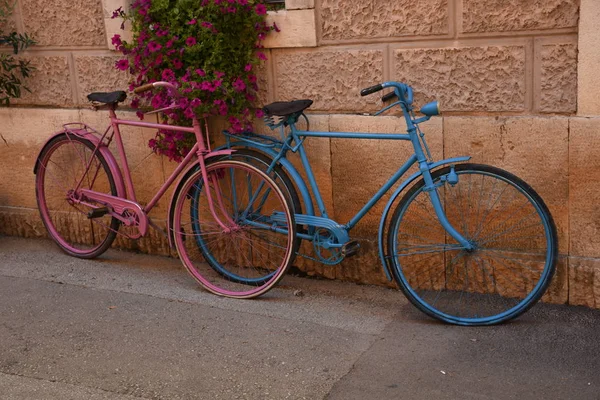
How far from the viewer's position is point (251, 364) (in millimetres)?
4402

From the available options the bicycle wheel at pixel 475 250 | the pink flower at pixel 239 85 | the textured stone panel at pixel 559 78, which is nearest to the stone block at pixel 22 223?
the pink flower at pixel 239 85

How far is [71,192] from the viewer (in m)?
6.17

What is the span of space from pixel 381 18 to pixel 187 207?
5.56ft

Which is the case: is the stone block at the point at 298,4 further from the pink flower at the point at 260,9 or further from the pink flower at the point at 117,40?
the pink flower at the point at 117,40

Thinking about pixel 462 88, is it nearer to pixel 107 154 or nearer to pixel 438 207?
pixel 438 207

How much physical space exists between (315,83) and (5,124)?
2634 mm

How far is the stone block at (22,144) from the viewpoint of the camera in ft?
21.3

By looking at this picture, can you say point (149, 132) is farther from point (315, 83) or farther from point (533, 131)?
point (533, 131)

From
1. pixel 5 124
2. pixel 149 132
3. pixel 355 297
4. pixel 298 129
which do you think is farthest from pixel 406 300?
pixel 5 124

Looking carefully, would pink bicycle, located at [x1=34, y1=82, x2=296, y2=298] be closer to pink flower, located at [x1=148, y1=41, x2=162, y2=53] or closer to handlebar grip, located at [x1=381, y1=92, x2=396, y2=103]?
pink flower, located at [x1=148, y1=41, x2=162, y2=53]

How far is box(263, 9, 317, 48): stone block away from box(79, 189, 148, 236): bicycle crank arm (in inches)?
52.7

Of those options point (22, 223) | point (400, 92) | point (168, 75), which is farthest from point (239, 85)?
point (22, 223)

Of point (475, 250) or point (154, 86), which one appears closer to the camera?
point (475, 250)

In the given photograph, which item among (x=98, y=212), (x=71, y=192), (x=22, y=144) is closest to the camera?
(x=98, y=212)
